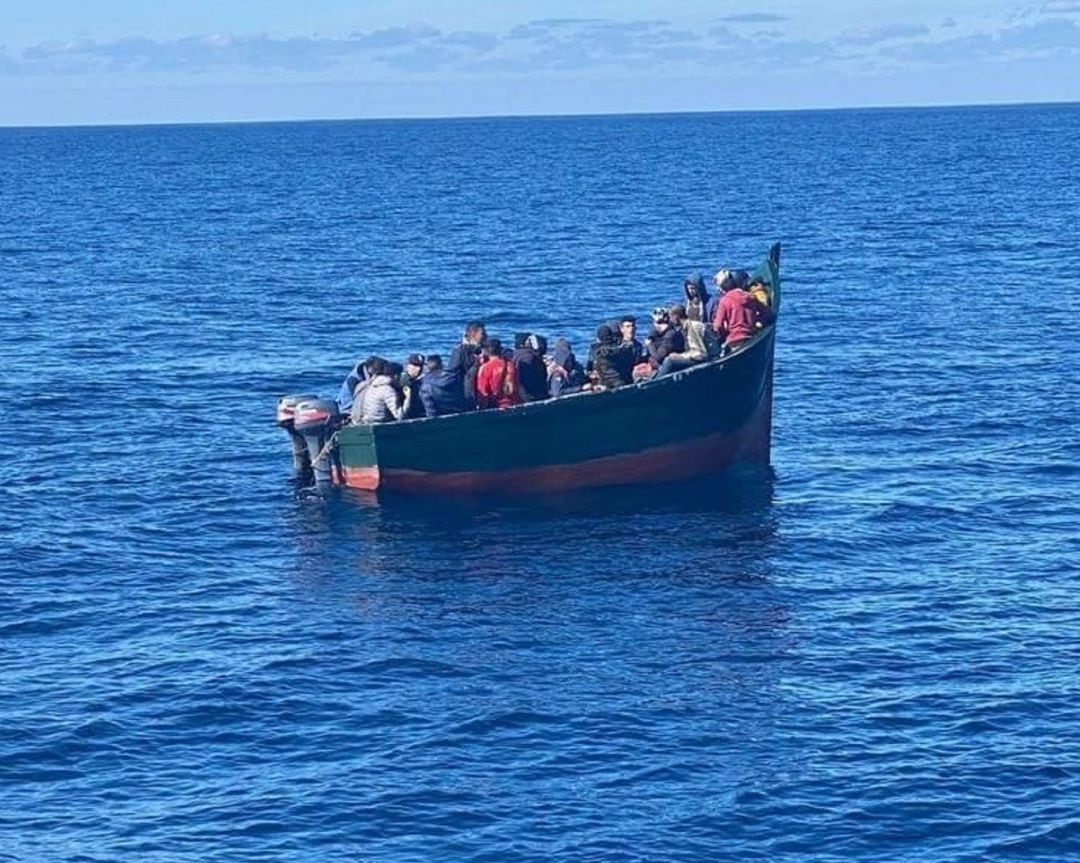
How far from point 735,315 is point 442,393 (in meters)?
Answer: 5.28

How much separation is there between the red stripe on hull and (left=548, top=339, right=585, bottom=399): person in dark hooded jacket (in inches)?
51.0

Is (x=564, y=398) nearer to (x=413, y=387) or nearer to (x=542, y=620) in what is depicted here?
(x=413, y=387)

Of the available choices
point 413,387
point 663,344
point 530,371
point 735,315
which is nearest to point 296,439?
point 413,387

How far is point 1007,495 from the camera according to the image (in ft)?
119

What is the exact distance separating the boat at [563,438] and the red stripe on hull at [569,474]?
0.02m

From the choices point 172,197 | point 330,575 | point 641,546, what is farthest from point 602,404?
point 172,197

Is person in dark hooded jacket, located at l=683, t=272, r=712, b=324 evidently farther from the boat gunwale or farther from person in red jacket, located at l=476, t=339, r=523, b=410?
person in red jacket, located at l=476, t=339, r=523, b=410

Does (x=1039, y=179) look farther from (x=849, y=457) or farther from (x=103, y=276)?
(x=849, y=457)

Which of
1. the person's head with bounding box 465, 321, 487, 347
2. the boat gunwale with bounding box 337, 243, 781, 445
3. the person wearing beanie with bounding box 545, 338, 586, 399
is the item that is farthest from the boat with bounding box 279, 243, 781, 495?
the person's head with bounding box 465, 321, 487, 347

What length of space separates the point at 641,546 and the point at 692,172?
387 feet

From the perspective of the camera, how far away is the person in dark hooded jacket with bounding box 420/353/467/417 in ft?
115

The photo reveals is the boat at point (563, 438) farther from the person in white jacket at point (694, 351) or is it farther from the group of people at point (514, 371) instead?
the group of people at point (514, 371)

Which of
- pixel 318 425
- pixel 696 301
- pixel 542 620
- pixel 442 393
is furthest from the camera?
pixel 696 301

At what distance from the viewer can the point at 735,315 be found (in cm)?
3628
